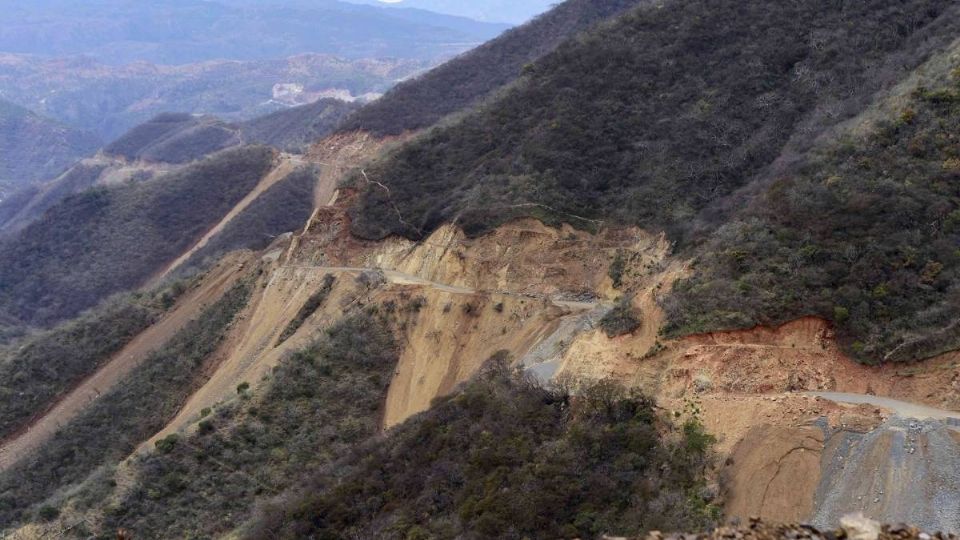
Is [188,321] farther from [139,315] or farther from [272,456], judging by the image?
[272,456]

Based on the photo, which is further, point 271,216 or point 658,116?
point 271,216

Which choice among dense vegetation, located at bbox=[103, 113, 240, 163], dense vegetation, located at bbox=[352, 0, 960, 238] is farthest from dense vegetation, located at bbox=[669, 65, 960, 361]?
dense vegetation, located at bbox=[103, 113, 240, 163]

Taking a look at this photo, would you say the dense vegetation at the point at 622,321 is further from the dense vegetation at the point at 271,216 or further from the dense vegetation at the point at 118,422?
the dense vegetation at the point at 271,216

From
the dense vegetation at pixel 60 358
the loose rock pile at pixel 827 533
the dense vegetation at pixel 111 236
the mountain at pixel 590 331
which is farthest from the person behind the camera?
the dense vegetation at pixel 111 236

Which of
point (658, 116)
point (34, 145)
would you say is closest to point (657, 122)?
point (658, 116)

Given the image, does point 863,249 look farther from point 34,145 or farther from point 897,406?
point 34,145

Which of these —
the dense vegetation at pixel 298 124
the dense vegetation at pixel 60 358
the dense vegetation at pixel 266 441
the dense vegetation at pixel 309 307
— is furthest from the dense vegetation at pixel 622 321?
the dense vegetation at pixel 298 124
